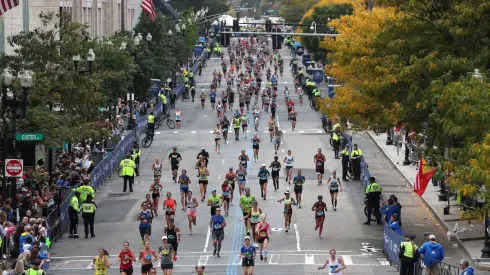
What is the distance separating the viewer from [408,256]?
2947 centimetres

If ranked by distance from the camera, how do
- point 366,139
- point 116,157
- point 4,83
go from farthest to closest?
point 366,139 < point 116,157 < point 4,83

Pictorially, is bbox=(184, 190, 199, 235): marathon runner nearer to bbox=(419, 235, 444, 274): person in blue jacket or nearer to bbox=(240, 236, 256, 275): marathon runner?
bbox=(240, 236, 256, 275): marathon runner

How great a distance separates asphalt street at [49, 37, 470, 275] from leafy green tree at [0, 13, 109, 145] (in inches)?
123

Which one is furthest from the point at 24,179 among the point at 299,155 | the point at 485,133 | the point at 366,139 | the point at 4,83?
the point at 366,139

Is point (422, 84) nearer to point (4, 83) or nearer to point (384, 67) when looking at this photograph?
point (384, 67)

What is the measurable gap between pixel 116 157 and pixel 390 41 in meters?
20.5

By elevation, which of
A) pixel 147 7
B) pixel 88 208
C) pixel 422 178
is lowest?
pixel 88 208

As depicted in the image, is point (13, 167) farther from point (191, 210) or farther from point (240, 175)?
point (240, 175)

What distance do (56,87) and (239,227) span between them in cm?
858

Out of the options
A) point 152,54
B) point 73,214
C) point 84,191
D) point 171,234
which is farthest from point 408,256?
point 152,54

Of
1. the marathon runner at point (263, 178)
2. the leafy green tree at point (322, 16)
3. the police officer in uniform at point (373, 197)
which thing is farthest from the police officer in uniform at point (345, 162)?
the leafy green tree at point (322, 16)

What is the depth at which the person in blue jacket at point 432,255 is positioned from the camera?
2884 cm

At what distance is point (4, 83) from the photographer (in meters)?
32.4

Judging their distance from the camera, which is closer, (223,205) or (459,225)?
(459,225)
